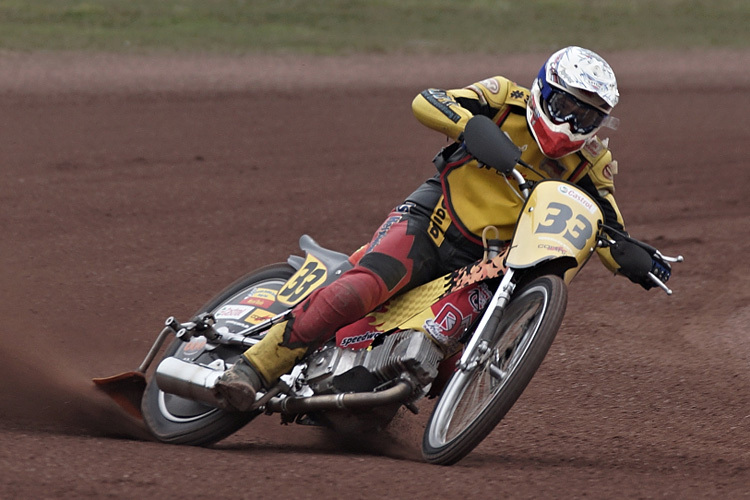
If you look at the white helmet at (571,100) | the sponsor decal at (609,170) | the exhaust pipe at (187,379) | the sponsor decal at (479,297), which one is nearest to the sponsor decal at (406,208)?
the sponsor decal at (479,297)

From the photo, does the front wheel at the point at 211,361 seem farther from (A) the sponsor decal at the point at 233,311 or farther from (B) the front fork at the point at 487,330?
(B) the front fork at the point at 487,330

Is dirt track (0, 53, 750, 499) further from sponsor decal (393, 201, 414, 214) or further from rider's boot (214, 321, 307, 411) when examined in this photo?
sponsor decal (393, 201, 414, 214)

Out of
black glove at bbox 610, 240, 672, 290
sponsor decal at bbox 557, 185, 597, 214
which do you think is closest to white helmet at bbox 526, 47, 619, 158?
→ sponsor decal at bbox 557, 185, 597, 214

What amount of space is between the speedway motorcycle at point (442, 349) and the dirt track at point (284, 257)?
7.2 inches

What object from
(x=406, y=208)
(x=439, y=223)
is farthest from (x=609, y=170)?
(x=406, y=208)

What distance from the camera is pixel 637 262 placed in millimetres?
4816

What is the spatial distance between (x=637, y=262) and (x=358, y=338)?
51.2 inches

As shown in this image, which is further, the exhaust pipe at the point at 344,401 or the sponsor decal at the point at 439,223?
the sponsor decal at the point at 439,223

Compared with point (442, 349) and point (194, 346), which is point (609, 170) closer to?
point (442, 349)

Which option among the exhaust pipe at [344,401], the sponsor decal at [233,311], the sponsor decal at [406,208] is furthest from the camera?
the sponsor decal at [233,311]

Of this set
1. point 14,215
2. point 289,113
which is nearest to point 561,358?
point 14,215

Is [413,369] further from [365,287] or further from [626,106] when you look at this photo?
[626,106]

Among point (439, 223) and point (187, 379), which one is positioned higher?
point (439, 223)

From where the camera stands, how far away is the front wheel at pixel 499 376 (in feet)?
14.3
